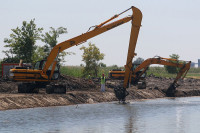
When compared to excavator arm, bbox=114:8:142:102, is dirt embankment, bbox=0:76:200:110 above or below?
below

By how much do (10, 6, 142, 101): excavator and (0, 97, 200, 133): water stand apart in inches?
237

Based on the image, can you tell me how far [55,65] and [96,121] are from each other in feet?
42.5

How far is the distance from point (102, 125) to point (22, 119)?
5002mm

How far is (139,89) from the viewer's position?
→ 5006cm

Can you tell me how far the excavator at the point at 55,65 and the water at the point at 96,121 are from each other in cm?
601

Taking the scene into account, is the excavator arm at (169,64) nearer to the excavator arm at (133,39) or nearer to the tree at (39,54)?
the excavator arm at (133,39)

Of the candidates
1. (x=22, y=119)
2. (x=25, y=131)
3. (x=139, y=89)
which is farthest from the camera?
(x=139, y=89)

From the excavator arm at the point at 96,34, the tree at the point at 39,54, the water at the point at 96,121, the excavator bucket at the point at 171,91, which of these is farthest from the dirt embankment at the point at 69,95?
the tree at the point at 39,54

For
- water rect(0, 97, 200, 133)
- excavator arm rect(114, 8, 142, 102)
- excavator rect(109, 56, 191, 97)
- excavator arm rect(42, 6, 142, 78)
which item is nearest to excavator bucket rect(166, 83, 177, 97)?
excavator rect(109, 56, 191, 97)

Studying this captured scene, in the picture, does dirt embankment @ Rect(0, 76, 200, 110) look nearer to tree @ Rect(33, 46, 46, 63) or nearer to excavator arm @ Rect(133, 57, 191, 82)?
excavator arm @ Rect(133, 57, 191, 82)

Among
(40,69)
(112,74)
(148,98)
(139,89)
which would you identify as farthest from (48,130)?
(112,74)

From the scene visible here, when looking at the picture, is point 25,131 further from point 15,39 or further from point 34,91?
point 15,39

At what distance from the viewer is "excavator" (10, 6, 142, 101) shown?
35.8 meters

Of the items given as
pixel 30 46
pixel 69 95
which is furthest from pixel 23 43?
pixel 69 95
